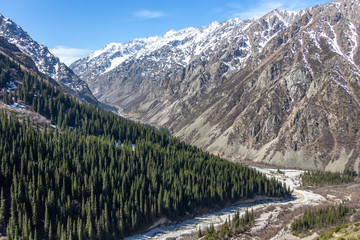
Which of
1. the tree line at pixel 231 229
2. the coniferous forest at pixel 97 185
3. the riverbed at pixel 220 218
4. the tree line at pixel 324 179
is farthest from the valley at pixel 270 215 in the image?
the tree line at pixel 324 179

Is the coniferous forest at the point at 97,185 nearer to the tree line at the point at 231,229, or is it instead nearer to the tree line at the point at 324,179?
the tree line at the point at 231,229

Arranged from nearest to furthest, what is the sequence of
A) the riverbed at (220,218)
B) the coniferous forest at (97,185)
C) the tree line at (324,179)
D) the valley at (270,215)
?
1. the coniferous forest at (97,185)
2. the valley at (270,215)
3. the riverbed at (220,218)
4. the tree line at (324,179)

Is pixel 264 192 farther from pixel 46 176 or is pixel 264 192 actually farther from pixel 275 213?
pixel 46 176

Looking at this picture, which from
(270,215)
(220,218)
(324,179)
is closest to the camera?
(270,215)

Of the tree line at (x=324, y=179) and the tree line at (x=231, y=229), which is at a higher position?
the tree line at (x=324, y=179)

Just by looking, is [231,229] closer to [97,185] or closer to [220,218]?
[220,218]

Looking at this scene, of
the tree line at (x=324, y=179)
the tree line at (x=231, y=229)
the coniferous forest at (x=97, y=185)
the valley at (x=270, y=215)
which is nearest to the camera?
the coniferous forest at (x=97, y=185)

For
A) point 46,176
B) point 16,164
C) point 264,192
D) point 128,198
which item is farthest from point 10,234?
point 264,192

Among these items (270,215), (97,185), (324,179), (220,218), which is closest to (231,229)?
(220,218)

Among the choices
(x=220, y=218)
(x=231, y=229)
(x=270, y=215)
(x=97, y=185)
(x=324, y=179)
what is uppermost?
(x=97, y=185)
